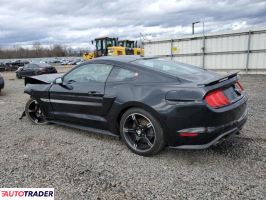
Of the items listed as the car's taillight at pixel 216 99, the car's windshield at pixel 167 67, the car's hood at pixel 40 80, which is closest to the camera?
the car's taillight at pixel 216 99

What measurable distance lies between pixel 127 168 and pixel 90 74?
5.82 feet

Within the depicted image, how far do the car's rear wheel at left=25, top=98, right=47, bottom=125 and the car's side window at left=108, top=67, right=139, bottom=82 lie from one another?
7.53ft

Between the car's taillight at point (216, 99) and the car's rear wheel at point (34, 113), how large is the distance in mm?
3682

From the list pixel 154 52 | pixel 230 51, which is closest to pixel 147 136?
pixel 230 51

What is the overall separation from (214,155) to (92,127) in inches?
Result: 78.3

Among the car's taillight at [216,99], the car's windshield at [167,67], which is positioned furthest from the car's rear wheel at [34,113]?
the car's taillight at [216,99]

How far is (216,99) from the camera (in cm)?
310

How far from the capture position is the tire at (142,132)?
11.0 ft

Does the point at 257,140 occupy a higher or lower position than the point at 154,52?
lower

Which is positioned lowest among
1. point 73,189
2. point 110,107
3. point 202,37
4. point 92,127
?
point 73,189

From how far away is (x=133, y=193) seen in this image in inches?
107

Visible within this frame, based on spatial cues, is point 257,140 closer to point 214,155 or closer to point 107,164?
point 214,155

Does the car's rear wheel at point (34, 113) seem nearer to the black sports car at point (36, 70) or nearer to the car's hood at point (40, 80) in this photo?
the car's hood at point (40, 80)

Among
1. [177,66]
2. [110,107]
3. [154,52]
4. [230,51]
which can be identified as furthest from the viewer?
[154,52]
